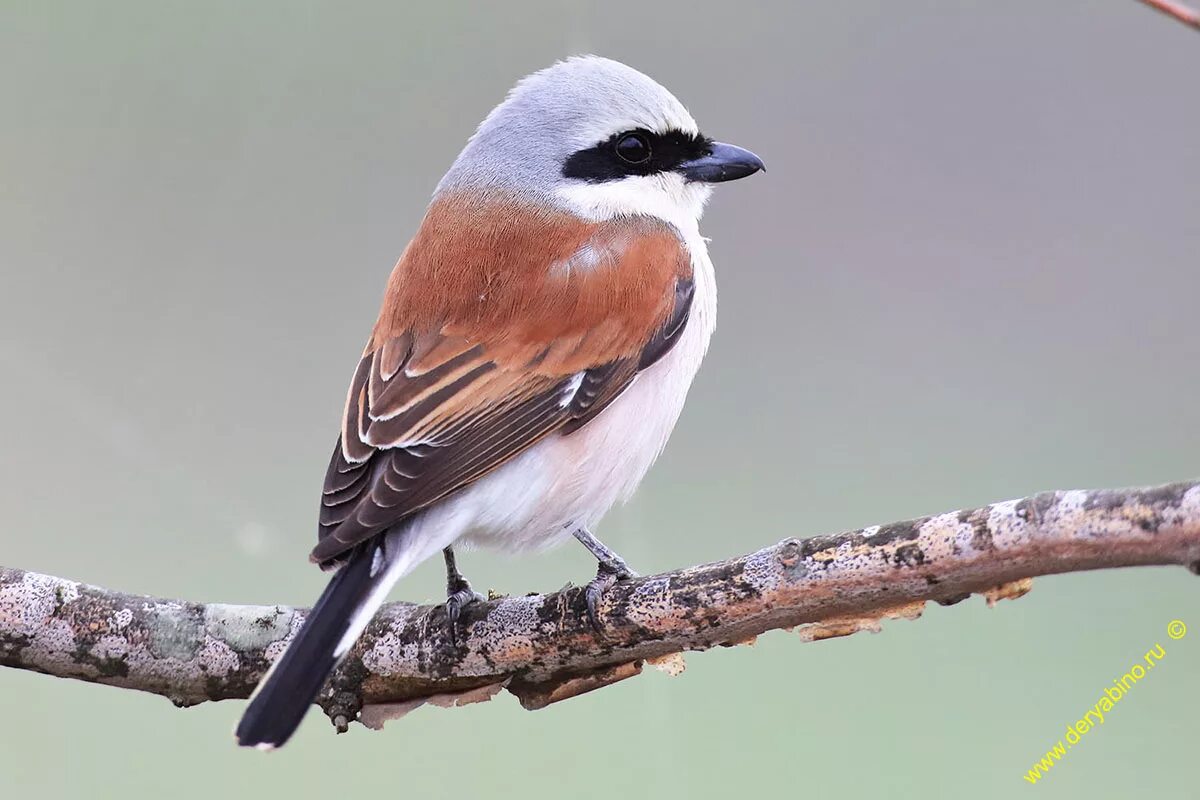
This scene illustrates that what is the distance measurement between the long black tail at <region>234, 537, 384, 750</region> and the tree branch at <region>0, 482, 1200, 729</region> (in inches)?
7.5

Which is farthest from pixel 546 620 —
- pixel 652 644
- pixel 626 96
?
pixel 626 96

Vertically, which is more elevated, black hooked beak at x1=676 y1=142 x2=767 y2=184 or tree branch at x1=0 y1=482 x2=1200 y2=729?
black hooked beak at x1=676 y1=142 x2=767 y2=184

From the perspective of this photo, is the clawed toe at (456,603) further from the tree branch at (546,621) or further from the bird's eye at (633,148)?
the bird's eye at (633,148)

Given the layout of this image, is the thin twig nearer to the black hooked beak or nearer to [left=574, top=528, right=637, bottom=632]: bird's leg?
[left=574, top=528, right=637, bottom=632]: bird's leg

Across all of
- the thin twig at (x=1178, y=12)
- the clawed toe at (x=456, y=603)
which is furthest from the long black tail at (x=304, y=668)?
the thin twig at (x=1178, y=12)

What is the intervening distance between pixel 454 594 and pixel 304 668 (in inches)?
15.3

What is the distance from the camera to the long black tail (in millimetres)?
1522


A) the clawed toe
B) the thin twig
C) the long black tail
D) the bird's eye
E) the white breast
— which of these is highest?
the bird's eye

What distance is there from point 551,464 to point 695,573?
458 mm

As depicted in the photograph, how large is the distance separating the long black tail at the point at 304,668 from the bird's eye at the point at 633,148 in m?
1.01

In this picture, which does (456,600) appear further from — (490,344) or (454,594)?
(490,344)

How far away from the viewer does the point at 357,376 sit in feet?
6.83

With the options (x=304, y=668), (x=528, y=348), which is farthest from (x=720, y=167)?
(x=304, y=668)

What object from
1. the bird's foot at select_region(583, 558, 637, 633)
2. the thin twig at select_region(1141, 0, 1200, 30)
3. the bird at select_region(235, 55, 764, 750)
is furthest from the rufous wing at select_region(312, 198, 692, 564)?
the thin twig at select_region(1141, 0, 1200, 30)
